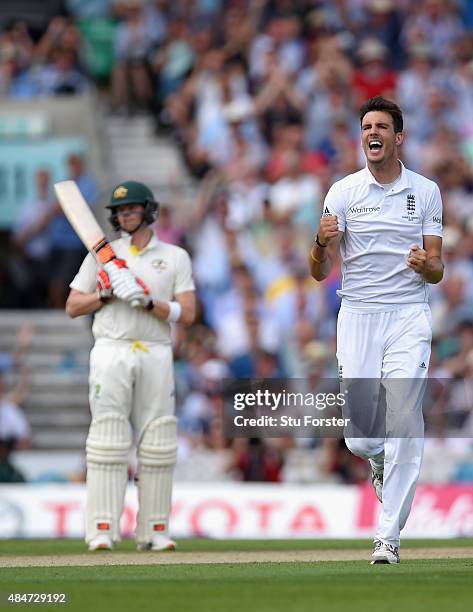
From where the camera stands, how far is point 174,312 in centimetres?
1099

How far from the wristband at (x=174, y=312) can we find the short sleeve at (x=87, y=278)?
513 millimetres

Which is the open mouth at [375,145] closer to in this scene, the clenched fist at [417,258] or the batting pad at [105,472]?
the clenched fist at [417,258]

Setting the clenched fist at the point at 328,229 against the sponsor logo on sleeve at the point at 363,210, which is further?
the sponsor logo on sleeve at the point at 363,210

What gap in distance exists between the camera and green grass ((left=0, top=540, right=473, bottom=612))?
7.12m

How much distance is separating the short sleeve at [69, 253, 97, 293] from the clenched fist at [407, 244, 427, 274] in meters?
2.73

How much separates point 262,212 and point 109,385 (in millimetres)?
7001

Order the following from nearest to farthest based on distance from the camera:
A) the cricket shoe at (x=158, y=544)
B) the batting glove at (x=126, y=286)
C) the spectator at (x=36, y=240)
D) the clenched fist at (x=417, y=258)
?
the clenched fist at (x=417, y=258), the batting glove at (x=126, y=286), the cricket shoe at (x=158, y=544), the spectator at (x=36, y=240)

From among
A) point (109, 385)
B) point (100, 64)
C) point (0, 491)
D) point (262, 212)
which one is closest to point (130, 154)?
point (100, 64)

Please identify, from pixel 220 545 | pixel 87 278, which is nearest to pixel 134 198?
pixel 87 278

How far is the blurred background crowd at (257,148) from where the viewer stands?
16109mm

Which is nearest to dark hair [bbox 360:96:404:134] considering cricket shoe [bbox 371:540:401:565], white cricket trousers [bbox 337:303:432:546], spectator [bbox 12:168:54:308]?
white cricket trousers [bbox 337:303:432:546]

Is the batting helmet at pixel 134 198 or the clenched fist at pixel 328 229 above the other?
the batting helmet at pixel 134 198

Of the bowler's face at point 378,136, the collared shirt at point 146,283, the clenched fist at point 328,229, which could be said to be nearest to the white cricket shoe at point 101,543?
the collared shirt at point 146,283

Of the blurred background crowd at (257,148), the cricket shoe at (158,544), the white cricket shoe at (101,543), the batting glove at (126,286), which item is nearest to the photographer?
the batting glove at (126,286)
